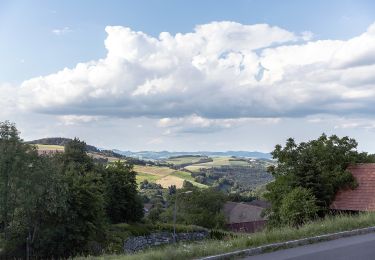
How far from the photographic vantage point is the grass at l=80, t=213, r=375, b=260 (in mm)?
10201

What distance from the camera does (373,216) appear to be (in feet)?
49.8

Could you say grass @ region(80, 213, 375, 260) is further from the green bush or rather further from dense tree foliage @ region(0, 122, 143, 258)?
dense tree foliage @ region(0, 122, 143, 258)

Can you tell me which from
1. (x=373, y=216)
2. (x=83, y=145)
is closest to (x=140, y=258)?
(x=373, y=216)

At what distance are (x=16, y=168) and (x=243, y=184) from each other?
144750mm

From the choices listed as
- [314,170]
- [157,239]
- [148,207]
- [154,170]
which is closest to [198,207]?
[148,207]

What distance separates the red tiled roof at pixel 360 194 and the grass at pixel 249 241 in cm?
1887

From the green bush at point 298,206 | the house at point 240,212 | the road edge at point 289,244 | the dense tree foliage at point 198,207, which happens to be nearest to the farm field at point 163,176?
the house at point 240,212

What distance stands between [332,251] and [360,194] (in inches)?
979

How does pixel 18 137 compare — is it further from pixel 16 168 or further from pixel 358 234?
pixel 358 234

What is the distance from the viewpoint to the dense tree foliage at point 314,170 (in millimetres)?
33219

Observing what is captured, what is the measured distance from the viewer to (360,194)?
33.7 m

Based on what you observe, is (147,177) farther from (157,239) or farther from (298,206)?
(298,206)

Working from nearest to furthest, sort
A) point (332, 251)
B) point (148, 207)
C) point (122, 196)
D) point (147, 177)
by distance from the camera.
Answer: point (332, 251), point (122, 196), point (148, 207), point (147, 177)

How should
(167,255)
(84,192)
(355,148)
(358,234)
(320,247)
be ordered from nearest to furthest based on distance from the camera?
1. (167,255)
2. (320,247)
3. (358,234)
4. (355,148)
5. (84,192)
